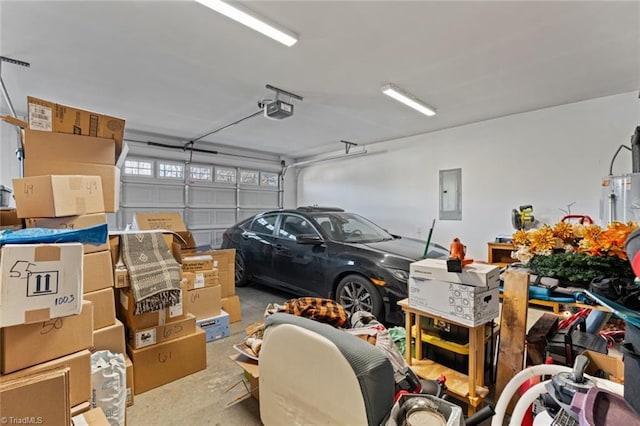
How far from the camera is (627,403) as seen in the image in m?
0.75

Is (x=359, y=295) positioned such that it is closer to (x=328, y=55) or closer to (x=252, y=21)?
(x=328, y=55)

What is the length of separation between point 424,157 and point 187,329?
5.11 m

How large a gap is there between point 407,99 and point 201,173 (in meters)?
4.89

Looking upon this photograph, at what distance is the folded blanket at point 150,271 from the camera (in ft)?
6.48

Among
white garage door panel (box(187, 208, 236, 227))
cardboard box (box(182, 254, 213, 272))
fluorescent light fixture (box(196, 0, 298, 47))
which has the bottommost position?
cardboard box (box(182, 254, 213, 272))

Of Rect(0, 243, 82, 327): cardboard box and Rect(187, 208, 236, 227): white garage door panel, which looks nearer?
Rect(0, 243, 82, 327): cardboard box

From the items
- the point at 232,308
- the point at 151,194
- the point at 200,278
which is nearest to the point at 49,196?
the point at 200,278

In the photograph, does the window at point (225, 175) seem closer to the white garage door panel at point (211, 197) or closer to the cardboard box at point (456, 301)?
the white garage door panel at point (211, 197)

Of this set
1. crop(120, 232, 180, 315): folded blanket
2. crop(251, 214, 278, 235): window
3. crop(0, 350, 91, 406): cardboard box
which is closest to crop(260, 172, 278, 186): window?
crop(251, 214, 278, 235): window

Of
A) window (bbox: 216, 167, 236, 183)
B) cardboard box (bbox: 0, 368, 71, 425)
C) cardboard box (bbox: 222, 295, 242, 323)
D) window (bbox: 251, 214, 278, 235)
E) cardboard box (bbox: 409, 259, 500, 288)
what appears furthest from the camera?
window (bbox: 216, 167, 236, 183)

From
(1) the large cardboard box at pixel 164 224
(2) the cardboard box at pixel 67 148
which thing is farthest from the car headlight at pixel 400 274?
(2) the cardboard box at pixel 67 148

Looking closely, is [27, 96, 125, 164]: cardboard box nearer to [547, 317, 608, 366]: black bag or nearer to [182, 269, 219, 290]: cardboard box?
[182, 269, 219, 290]: cardboard box

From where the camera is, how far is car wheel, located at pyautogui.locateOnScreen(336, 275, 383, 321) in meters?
2.76

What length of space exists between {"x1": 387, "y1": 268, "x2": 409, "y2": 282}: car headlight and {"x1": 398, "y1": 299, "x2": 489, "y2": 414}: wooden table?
33.6 inches
